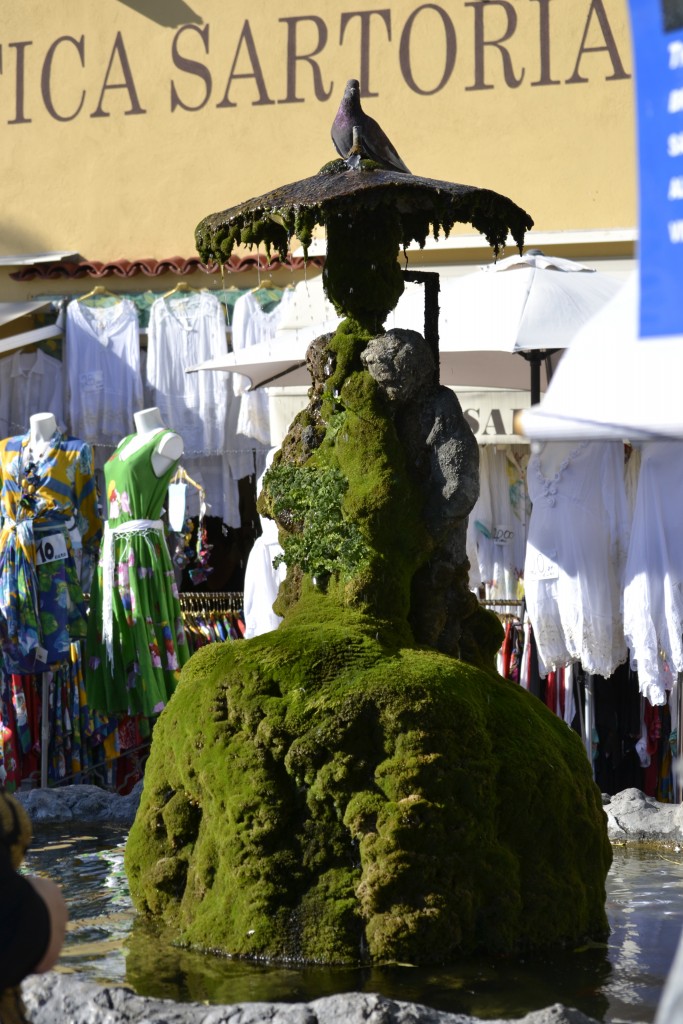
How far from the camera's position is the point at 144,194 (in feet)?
41.4

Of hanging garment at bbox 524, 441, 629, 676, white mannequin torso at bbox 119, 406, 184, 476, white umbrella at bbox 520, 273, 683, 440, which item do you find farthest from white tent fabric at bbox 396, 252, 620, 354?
white umbrella at bbox 520, 273, 683, 440

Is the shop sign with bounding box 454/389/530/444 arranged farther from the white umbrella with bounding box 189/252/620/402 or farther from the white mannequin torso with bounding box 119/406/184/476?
the white mannequin torso with bounding box 119/406/184/476

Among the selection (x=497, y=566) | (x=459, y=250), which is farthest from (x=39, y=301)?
(x=497, y=566)

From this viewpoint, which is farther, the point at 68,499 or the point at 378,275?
the point at 68,499

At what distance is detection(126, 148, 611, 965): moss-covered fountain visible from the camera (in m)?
4.82

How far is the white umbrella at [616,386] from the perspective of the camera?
8.33 feet

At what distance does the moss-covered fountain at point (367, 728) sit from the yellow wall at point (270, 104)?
624cm

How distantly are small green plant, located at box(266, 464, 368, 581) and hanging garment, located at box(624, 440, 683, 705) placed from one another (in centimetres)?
273

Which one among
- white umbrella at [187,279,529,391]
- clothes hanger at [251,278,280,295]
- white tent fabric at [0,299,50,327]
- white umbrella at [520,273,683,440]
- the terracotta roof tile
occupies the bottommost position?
white umbrella at [520,273,683,440]

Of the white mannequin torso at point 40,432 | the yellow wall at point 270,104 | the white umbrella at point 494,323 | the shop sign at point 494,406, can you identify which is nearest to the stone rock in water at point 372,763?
the white umbrella at point 494,323

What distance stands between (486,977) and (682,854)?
109 inches

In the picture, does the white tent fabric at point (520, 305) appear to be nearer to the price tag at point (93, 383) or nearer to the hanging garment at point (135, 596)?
the hanging garment at point (135, 596)

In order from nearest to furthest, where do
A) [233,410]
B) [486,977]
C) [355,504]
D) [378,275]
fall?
[486,977] < [355,504] < [378,275] < [233,410]

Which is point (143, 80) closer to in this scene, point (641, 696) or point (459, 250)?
point (459, 250)
